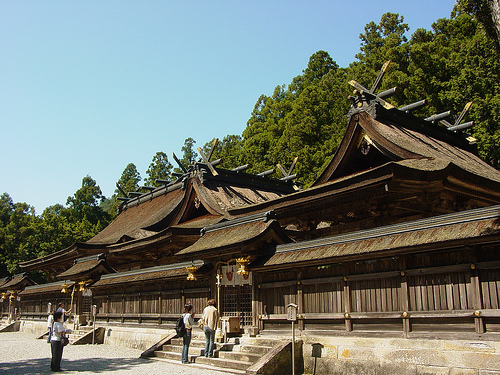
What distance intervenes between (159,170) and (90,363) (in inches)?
2153

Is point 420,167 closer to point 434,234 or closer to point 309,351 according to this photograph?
point 434,234

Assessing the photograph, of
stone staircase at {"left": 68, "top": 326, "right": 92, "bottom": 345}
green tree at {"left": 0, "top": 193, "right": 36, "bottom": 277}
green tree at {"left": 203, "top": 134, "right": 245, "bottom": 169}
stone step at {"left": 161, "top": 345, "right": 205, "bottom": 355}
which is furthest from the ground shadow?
green tree at {"left": 0, "top": 193, "right": 36, "bottom": 277}

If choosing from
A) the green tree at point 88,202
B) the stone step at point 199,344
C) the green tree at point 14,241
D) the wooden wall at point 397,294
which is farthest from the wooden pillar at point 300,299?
the green tree at point 88,202

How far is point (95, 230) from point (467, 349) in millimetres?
46679

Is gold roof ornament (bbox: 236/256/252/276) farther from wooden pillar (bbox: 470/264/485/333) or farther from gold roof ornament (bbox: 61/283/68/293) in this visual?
gold roof ornament (bbox: 61/283/68/293)

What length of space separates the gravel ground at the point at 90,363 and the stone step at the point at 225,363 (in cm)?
35

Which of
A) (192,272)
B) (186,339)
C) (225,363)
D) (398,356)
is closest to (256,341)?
(225,363)

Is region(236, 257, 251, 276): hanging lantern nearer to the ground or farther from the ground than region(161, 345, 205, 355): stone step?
farther from the ground

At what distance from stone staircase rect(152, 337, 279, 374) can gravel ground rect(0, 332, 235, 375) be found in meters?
0.41

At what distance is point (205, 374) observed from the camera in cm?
1123

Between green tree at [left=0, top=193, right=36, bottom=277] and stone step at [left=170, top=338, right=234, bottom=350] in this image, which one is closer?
stone step at [left=170, top=338, right=234, bottom=350]

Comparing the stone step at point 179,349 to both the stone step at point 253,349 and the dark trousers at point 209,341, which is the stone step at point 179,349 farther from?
the stone step at point 253,349

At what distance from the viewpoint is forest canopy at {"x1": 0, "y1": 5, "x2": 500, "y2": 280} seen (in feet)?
88.1

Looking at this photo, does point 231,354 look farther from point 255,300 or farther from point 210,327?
point 255,300
